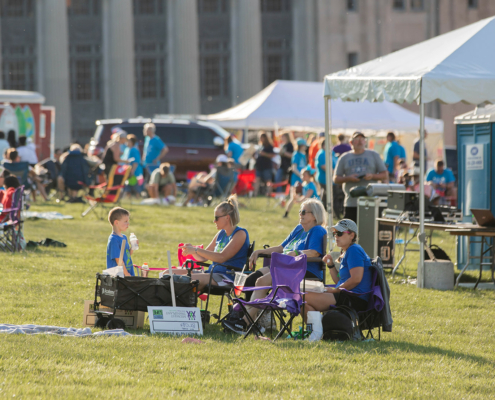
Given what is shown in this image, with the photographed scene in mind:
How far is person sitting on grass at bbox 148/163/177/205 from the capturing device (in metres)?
21.2

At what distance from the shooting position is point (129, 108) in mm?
43438

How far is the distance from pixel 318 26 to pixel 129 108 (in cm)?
1079

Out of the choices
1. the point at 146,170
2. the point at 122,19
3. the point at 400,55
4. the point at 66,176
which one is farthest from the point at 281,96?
the point at 122,19

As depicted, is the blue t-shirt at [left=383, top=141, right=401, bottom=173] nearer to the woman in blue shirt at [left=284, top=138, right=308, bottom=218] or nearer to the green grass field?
the woman in blue shirt at [left=284, top=138, right=308, bottom=218]

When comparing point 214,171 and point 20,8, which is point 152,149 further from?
point 20,8

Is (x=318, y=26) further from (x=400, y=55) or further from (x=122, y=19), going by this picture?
(x=400, y=55)

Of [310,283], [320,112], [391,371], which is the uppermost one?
[320,112]

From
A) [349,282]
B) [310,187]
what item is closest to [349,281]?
[349,282]

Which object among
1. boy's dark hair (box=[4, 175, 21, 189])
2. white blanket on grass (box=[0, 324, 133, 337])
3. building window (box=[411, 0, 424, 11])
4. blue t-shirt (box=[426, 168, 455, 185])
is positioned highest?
building window (box=[411, 0, 424, 11])

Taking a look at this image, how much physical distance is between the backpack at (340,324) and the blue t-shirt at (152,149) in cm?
1578

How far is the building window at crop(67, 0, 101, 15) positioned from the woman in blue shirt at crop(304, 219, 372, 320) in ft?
135

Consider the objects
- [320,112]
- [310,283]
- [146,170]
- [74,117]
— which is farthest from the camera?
[74,117]

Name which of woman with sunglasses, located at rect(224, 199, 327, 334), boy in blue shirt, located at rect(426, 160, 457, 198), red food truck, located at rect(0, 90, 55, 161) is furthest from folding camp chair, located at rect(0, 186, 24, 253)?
red food truck, located at rect(0, 90, 55, 161)

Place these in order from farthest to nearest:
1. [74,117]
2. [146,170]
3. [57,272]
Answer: [74,117], [146,170], [57,272]
